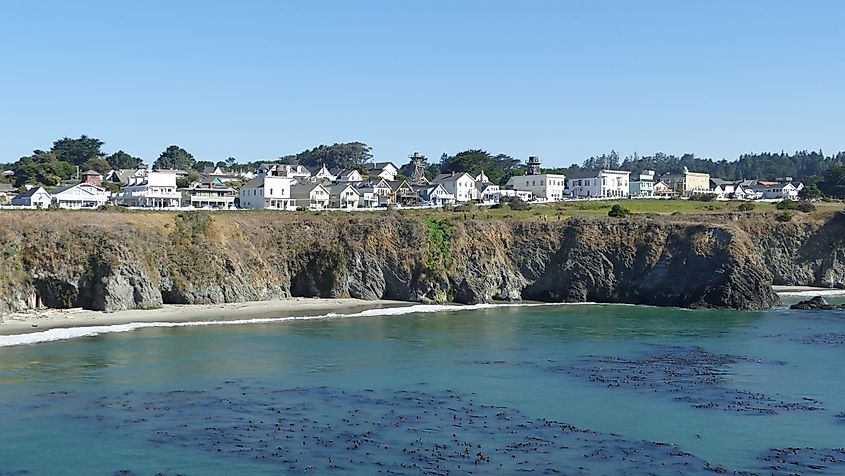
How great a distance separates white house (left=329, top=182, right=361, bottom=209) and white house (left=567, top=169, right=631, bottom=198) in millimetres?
42818

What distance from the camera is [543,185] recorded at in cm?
14825

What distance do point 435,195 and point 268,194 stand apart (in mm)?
30206

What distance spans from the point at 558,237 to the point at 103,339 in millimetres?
44994

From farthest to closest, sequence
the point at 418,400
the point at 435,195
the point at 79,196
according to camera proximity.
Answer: the point at 435,195, the point at 79,196, the point at 418,400

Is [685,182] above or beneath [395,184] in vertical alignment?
above

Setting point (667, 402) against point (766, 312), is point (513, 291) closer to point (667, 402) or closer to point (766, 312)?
point (766, 312)

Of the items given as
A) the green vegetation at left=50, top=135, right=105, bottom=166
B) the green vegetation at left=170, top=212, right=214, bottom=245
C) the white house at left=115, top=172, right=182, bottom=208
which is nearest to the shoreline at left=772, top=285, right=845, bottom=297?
the green vegetation at left=170, top=212, right=214, bottom=245

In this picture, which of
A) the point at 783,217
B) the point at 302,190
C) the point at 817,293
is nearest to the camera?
the point at 817,293

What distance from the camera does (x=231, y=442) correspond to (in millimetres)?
30000

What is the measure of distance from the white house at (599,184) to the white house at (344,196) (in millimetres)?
42818

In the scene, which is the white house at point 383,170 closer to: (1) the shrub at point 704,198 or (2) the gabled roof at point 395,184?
(2) the gabled roof at point 395,184

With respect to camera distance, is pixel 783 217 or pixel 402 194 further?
pixel 402 194

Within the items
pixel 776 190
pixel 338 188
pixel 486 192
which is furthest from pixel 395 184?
pixel 776 190

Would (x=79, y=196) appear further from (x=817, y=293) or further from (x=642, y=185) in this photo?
(x=642, y=185)
